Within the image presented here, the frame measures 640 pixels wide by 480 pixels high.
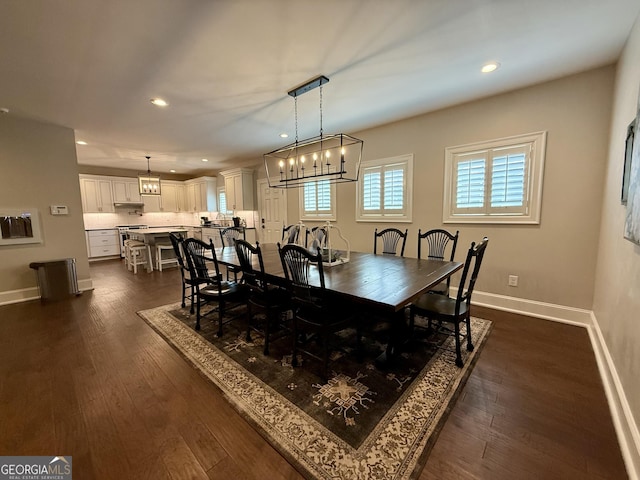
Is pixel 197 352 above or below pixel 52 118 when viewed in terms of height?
below

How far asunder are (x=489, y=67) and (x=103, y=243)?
961 centimetres

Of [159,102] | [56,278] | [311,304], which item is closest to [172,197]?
[56,278]

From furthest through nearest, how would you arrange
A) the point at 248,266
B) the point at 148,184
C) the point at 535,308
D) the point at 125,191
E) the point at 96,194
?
the point at 125,191
the point at 96,194
the point at 148,184
the point at 535,308
the point at 248,266

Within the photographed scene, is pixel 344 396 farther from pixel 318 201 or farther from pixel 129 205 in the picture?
pixel 129 205

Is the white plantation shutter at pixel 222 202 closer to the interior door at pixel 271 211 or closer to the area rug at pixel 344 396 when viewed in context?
the interior door at pixel 271 211

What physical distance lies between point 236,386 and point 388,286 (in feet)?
4.58

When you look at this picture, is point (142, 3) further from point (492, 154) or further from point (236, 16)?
point (492, 154)

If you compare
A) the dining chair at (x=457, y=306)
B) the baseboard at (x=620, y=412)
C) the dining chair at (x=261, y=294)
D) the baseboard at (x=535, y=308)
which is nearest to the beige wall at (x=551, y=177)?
the baseboard at (x=535, y=308)

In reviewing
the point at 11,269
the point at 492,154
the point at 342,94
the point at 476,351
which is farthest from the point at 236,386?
the point at 11,269

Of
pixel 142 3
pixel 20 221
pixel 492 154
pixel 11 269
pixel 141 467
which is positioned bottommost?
pixel 141 467

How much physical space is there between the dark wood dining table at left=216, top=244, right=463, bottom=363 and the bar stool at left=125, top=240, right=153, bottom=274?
3.92m

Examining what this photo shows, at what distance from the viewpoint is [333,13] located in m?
1.87

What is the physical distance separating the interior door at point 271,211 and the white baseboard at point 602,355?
4516mm

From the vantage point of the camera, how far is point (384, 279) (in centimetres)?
218
